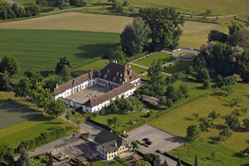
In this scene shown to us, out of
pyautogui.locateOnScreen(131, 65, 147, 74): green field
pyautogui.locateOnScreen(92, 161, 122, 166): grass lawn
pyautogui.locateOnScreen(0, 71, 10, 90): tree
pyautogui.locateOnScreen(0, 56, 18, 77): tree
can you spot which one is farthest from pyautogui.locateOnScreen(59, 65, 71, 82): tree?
pyautogui.locateOnScreen(92, 161, 122, 166): grass lawn

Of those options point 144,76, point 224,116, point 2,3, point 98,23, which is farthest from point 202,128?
point 2,3

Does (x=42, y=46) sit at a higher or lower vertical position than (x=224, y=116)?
higher

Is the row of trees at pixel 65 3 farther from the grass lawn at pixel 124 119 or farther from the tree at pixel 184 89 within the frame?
the grass lawn at pixel 124 119

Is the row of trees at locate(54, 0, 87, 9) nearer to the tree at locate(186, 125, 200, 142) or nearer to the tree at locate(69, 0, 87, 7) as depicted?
the tree at locate(69, 0, 87, 7)

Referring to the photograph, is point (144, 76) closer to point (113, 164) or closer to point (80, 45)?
point (80, 45)

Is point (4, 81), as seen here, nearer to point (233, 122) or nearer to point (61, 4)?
point (233, 122)

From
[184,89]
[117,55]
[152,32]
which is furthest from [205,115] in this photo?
[152,32]

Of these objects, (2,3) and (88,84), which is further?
(2,3)

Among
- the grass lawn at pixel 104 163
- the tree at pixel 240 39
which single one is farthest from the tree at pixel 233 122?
the tree at pixel 240 39

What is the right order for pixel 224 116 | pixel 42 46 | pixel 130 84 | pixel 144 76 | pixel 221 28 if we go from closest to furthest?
pixel 224 116 < pixel 130 84 < pixel 144 76 < pixel 42 46 < pixel 221 28
